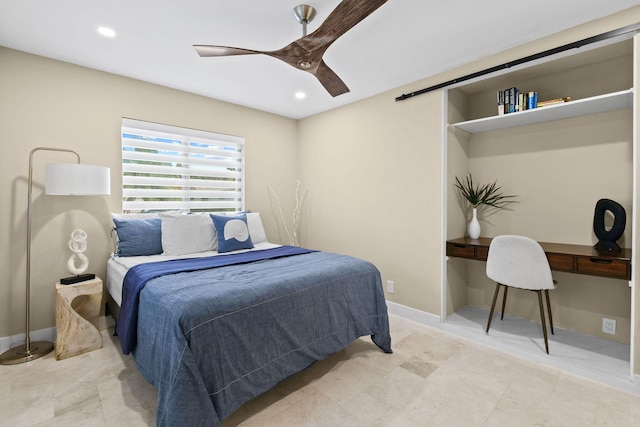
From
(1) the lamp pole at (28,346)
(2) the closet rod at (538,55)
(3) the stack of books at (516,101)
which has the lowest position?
(1) the lamp pole at (28,346)

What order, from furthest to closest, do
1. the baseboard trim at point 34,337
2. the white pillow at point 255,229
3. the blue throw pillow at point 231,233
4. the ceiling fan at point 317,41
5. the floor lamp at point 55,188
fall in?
the white pillow at point 255,229, the blue throw pillow at point 231,233, the baseboard trim at point 34,337, the floor lamp at point 55,188, the ceiling fan at point 317,41

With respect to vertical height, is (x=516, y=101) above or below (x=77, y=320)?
above

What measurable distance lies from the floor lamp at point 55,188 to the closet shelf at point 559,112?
334 cm

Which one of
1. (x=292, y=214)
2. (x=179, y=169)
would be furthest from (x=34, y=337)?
(x=292, y=214)

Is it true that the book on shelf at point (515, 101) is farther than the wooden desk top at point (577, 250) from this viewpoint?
Yes

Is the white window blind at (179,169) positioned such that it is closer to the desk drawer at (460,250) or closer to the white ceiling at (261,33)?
the white ceiling at (261,33)

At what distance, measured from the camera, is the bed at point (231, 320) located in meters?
1.47

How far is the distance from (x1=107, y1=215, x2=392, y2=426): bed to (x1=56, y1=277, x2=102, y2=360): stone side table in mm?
157

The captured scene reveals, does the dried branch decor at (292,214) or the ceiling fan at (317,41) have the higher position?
the ceiling fan at (317,41)

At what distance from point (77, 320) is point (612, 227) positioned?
438 centimetres

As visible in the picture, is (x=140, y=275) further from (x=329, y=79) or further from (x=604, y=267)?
(x=604, y=267)

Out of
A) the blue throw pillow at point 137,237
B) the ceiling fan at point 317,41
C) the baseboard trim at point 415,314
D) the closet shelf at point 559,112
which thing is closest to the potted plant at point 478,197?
the closet shelf at point 559,112

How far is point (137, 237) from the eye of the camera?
9.18 ft

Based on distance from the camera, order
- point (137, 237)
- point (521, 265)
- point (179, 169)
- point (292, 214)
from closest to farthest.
→ point (521, 265)
point (137, 237)
point (179, 169)
point (292, 214)
